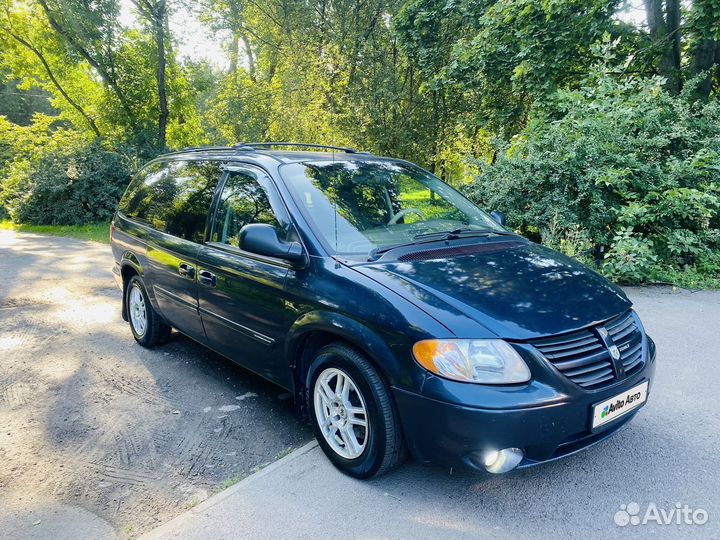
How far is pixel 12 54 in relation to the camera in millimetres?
21750

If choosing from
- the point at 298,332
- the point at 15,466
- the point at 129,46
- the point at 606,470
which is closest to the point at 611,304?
the point at 606,470

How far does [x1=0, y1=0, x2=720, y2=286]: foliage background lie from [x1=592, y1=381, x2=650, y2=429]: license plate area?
401 centimetres

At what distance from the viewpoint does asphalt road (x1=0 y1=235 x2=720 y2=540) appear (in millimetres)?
2389

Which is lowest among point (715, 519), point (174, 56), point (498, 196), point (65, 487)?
point (65, 487)

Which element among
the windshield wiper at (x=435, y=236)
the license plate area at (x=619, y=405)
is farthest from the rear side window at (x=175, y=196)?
the license plate area at (x=619, y=405)

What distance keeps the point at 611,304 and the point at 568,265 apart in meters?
0.48

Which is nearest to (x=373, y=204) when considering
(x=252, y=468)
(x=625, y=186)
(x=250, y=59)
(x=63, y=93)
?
(x=252, y=468)

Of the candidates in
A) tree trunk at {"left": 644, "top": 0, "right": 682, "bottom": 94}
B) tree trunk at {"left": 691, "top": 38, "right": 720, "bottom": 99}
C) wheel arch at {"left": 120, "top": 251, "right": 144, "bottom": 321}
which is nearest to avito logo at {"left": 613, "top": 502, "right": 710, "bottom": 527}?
wheel arch at {"left": 120, "top": 251, "right": 144, "bottom": 321}

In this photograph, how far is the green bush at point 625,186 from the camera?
6.50 metres

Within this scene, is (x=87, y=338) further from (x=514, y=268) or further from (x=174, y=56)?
(x=174, y=56)

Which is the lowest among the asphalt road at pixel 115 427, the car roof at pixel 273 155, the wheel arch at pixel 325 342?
the asphalt road at pixel 115 427

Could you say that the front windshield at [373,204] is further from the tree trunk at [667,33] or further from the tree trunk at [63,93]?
the tree trunk at [63,93]

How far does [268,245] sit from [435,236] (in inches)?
43.5

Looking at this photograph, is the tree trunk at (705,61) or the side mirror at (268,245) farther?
the tree trunk at (705,61)
